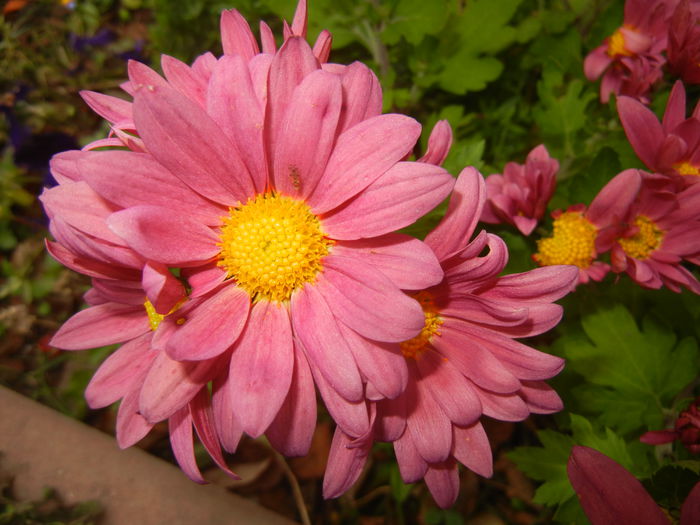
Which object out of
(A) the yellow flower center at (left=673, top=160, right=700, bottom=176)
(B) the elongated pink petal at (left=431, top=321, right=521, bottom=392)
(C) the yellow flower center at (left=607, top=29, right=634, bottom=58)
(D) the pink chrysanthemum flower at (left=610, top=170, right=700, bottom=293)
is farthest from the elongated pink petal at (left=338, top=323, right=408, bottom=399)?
(C) the yellow flower center at (left=607, top=29, right=634, bottom=58)

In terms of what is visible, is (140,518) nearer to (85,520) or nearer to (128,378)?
(85,520)

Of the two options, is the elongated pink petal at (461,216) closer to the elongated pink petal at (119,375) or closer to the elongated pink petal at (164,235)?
the elongated pink petal at (164,235)

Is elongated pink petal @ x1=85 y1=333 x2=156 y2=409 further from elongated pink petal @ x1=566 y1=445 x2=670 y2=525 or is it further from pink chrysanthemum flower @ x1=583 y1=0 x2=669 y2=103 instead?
pink chrysanthemum flower @ x1=583 y1=0 x2=669 y2=103

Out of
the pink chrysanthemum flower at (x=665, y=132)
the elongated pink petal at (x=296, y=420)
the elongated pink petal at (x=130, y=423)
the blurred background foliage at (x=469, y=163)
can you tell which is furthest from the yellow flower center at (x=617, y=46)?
the elongated pink petal at (x=130, y=423)

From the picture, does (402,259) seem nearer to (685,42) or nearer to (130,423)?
(130,423)

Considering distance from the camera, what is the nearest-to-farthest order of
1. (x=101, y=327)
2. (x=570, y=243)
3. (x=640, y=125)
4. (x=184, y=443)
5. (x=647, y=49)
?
(x=184, y=443)
(x=101, y=327)
(x=640, y=125)
(x=570, y=243)
(x=647, y=49)

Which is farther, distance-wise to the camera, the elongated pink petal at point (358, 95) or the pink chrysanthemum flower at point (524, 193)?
the pink chrysanthemum flower at point (524, 193)

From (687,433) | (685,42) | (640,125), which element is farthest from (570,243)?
(685,42)
